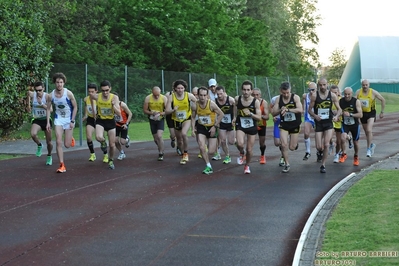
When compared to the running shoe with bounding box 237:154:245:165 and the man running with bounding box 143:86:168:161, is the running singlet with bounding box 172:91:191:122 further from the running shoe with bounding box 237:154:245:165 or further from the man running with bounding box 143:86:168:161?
the running shoe with bounding box 237:154:245:165

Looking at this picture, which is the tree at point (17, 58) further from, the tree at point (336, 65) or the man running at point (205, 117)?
the tree at point (336, 65)

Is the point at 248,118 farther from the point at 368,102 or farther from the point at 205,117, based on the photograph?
the point at 368,102

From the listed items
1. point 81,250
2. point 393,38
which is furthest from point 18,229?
point 393,38

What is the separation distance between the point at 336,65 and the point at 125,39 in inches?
3356

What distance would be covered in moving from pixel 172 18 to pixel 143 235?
116 ft

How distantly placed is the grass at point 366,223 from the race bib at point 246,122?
2.73m

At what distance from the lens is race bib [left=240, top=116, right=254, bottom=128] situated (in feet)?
48.7

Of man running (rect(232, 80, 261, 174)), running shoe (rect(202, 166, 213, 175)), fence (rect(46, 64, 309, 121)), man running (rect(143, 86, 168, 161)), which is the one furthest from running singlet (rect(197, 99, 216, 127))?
fence (rect(46, 64, 309, 121))

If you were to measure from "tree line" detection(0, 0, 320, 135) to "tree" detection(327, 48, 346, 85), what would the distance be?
66378mm

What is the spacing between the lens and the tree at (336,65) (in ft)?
402

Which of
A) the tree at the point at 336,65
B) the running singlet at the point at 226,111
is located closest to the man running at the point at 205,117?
the running singlet at the point at 226,111

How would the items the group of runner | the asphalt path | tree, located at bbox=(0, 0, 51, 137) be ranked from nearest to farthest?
1. the asphalt path
2. the group of runner
3. tree, located at bbox=(0, 0, 51, 137)

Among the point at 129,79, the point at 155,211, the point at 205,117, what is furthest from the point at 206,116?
the point at 129,79

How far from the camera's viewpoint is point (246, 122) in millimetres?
14867
